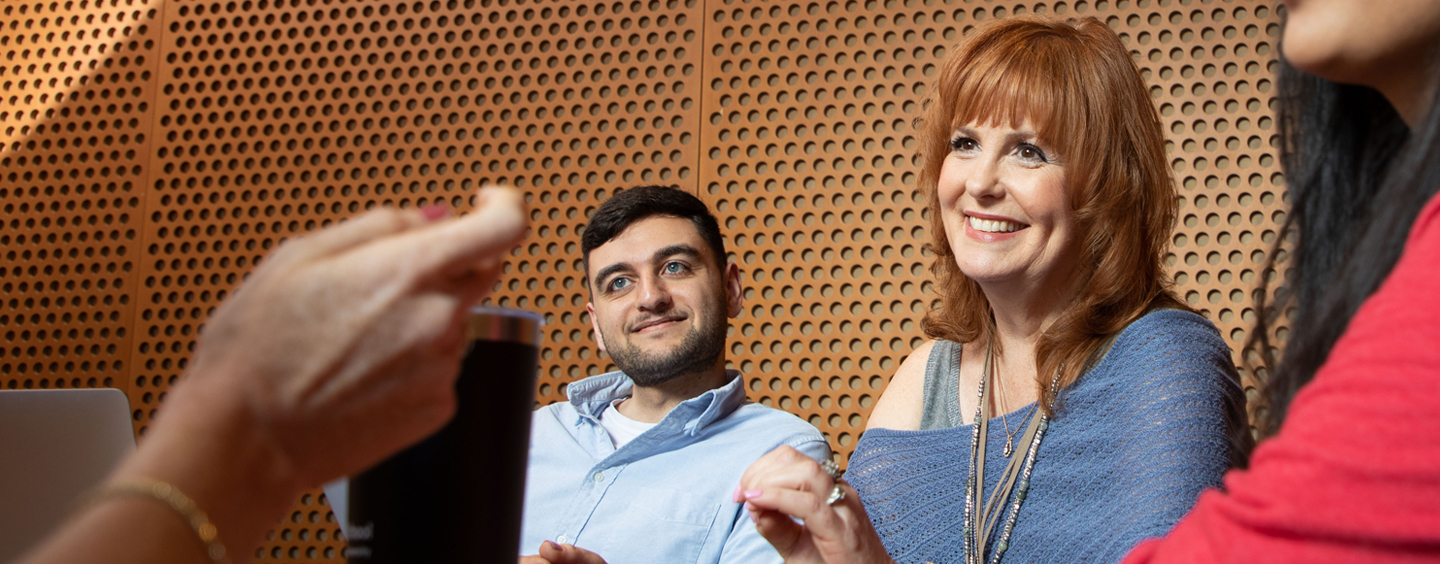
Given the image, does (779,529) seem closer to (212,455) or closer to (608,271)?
(212,455)

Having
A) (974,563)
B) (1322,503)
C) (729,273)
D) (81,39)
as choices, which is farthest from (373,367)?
(81,39)

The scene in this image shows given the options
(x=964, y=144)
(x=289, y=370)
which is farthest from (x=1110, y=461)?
(x=289, y=370)

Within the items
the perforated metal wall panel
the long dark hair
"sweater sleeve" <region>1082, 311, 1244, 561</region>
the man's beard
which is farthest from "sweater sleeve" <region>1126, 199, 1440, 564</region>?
the perforated metal wall panel

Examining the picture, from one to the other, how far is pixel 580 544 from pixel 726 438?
0.31 meters

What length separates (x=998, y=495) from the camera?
47.4 inches

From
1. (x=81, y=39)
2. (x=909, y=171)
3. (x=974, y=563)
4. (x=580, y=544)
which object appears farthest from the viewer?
(x=81, y=39)

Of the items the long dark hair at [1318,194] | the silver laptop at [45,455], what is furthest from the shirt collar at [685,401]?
the long dark hair at [1318,194]

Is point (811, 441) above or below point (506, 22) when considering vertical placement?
below

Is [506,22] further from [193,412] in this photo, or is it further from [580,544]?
→ [193,412]

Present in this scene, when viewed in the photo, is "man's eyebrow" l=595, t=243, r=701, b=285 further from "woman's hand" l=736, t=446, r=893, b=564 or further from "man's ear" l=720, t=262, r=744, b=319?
"woman's hand" l=736, t=446, r=893, b=564

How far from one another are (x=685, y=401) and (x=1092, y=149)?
800 mm

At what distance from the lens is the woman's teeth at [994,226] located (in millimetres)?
1331

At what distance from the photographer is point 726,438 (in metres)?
1.76

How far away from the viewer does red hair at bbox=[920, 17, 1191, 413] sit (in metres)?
1.27
